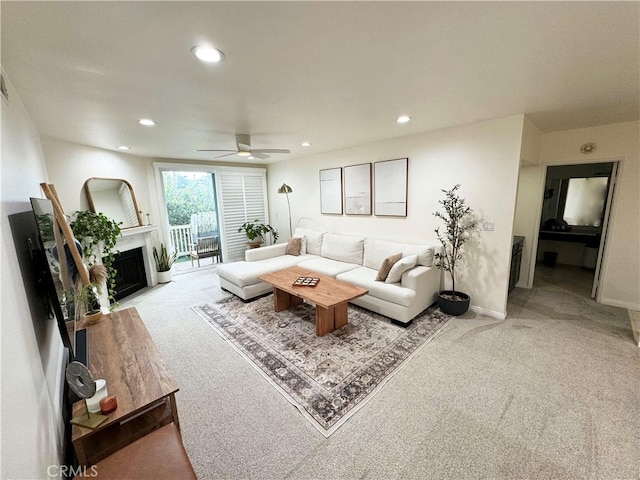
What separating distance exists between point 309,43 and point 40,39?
4.47 ft

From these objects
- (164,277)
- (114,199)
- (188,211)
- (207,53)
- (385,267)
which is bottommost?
(164,277)

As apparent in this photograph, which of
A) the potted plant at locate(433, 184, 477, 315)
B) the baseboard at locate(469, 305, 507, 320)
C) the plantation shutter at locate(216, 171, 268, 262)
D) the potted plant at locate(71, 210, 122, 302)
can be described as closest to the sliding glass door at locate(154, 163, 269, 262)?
the plantation shutter at locate(216, 171, 268, 262)

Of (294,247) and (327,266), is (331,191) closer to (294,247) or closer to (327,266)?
(294,247)

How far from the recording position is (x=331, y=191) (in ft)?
16.2

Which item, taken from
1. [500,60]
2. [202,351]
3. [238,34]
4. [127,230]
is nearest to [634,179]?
[500,60]

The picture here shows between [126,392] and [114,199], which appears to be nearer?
[126,392]

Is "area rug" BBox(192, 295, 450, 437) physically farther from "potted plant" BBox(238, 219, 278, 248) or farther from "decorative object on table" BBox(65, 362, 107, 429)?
"potted plant" BBox(238, 219, 278, 248)

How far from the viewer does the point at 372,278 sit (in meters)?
3.53

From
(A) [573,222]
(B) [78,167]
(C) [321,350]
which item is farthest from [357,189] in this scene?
(A) [573,222]

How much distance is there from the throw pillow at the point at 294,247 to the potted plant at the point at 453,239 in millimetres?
2498

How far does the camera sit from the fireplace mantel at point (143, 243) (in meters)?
4.07

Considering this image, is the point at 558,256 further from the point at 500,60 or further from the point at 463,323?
the point at 500,60

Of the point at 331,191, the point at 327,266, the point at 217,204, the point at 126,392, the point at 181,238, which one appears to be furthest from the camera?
the point at 181,238

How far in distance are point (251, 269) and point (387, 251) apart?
211 centimetres
